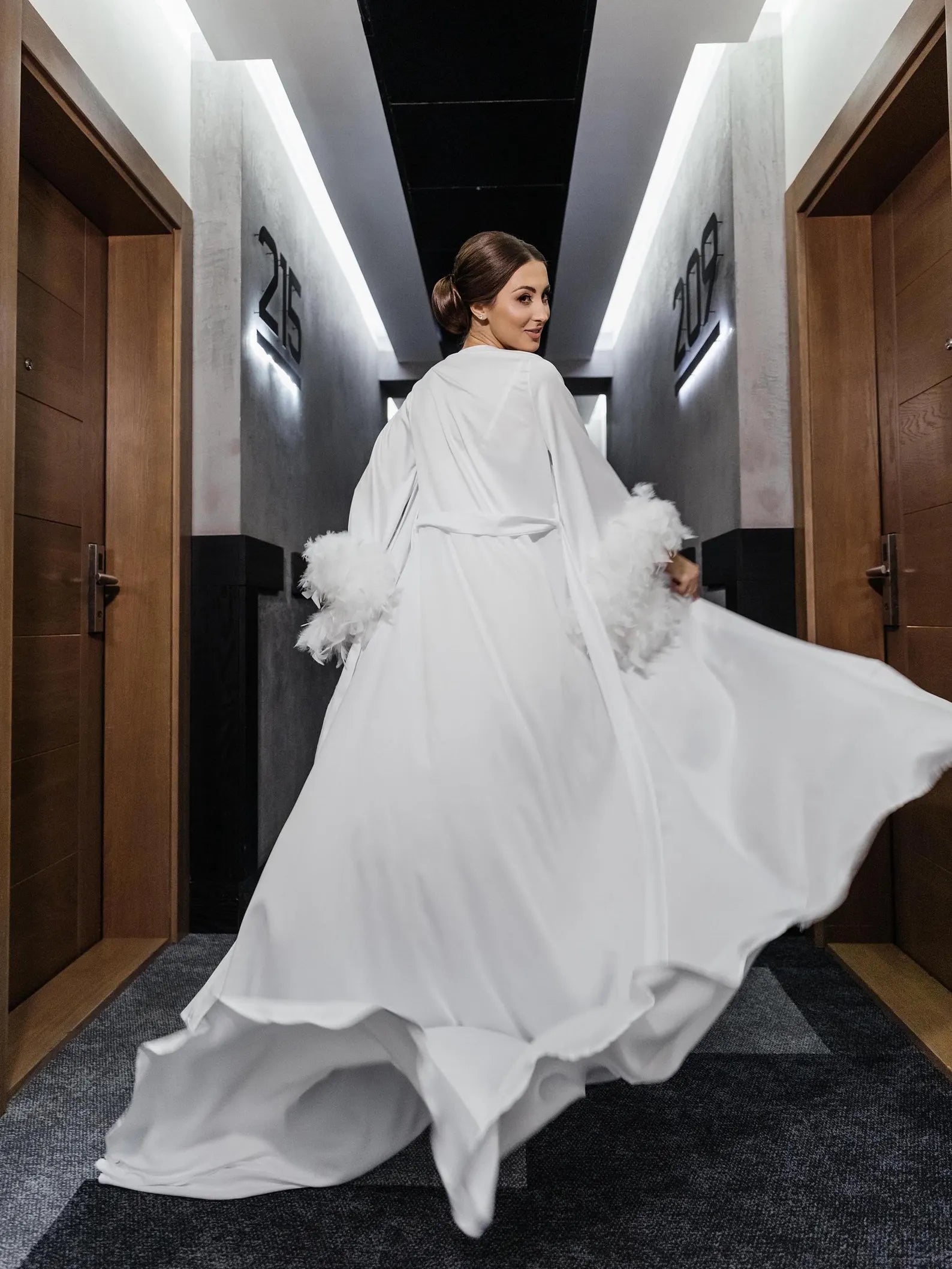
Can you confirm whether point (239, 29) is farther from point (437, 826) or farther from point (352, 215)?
point (437, 826)

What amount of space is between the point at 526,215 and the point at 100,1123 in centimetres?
352

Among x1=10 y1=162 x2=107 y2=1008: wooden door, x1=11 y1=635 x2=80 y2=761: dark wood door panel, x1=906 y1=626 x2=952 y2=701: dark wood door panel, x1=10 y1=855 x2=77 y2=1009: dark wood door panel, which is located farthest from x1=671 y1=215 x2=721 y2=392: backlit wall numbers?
x1=10 y1=855 x2=77 y2=1009: dark wood door panel

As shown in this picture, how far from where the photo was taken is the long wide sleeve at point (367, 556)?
169cm

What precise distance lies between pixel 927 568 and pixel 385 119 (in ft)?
8.17

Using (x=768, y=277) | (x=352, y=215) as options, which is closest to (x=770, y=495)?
(x=768, y=277)

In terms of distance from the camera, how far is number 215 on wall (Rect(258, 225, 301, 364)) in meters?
3.12

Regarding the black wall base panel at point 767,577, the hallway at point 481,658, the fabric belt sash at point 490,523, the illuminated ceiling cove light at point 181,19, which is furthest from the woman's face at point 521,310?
the illuminated ceiling cove light at point 181,19

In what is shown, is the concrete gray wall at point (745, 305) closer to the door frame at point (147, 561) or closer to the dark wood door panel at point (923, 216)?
the dark wood door panel at point (923, 216)

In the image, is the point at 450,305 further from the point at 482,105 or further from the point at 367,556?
the point at 482,105

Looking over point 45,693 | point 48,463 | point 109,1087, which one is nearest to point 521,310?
point 48,463

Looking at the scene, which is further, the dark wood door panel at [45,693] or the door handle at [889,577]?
the door handle at [889,577]

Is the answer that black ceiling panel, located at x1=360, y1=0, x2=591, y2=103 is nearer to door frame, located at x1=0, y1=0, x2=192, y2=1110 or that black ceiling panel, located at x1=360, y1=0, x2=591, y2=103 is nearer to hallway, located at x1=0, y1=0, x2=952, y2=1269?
hallway, located at x1=0, y1=0, x2=952, y2=1269

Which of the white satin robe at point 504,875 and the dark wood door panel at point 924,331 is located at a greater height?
the dark wood door panel at point 924,331

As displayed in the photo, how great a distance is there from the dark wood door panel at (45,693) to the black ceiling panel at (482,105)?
1.97 meters
